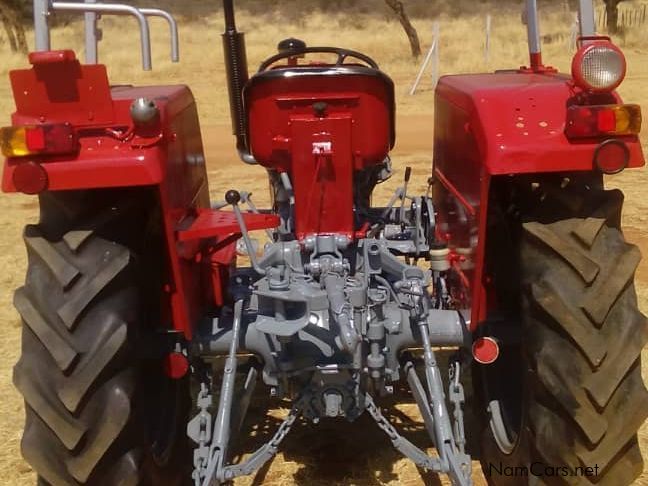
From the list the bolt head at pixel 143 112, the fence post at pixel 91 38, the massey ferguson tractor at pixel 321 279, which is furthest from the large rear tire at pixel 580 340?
the fence post at pixel 91 38

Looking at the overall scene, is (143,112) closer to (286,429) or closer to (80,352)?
(80,352)

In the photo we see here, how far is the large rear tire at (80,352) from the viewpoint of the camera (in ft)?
7.34

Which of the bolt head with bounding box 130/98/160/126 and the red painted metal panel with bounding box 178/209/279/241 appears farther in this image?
the red painted metal panel with bounding box 178/209/279/241

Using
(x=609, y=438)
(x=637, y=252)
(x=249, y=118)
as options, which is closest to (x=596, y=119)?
(x=637, y=252)

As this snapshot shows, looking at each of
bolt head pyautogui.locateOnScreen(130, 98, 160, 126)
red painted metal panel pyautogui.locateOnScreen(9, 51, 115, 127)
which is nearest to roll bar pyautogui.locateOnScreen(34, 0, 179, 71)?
red painted metal panel pyautogui.locateOnScreen(9, 51, 115, 127)

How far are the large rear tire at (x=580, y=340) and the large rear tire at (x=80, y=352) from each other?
3.89ft

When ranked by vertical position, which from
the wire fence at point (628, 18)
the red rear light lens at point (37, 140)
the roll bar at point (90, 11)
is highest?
the roll bar at point (90, 11)

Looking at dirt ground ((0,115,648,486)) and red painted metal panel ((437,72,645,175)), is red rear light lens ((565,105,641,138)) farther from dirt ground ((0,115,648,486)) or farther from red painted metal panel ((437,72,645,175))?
dirt ground ((0,115,648,486))

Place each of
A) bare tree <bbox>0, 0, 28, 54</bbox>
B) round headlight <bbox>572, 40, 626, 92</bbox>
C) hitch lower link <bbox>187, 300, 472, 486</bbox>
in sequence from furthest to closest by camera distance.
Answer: bare tree <bbox>0, 0, 28, 54</bbox>, hitch lower link <bbox>187, 300, 472, 486</bbox>, round headlight <bbox>572, 40, 626, 92</bbox>

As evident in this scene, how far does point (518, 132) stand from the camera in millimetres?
2328

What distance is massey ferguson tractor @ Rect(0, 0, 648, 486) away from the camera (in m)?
2.26

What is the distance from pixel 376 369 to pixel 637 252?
91cm

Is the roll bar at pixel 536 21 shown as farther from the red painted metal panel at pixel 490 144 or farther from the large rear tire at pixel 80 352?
the large rear tire at pixel 80 352

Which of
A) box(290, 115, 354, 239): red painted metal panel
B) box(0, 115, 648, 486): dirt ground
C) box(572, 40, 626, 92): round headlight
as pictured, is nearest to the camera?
box(572, 40, 626, 92): round headlight
